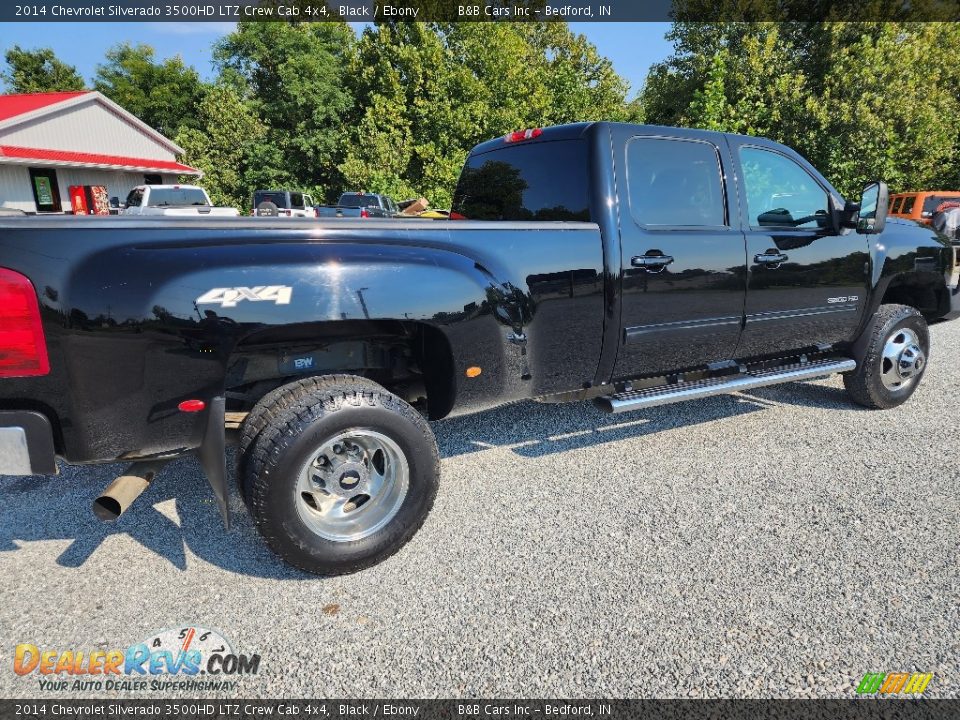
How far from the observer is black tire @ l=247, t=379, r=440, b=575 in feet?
8.31

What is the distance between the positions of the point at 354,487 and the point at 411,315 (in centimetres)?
83

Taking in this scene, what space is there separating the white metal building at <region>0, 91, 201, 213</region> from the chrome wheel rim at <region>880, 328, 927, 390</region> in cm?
2761

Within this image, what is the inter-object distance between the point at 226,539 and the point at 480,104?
2664 cm

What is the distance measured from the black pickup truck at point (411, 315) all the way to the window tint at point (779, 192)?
15 mm

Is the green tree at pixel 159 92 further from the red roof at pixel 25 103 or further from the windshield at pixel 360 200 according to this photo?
the windshield at pixel 360 200

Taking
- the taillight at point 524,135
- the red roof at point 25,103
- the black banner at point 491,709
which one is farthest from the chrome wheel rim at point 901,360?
the red roof at point 25,103

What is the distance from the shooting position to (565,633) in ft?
7.81

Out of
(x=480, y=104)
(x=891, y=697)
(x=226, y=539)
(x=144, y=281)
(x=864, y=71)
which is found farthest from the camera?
(x=480, y=104)

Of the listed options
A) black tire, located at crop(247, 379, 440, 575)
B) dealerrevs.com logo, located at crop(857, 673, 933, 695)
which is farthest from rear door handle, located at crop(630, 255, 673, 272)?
dealerrevs.com logo, located at crop(857, 673, 933, 695)

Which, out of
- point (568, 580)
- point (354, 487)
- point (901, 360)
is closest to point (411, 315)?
point (354, 487)

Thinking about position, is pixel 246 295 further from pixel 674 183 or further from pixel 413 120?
pixel 413 120

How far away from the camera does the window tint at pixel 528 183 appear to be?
3.47 m

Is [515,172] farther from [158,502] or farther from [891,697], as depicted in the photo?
[891,697]

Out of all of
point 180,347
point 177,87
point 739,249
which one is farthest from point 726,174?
point 177,87
